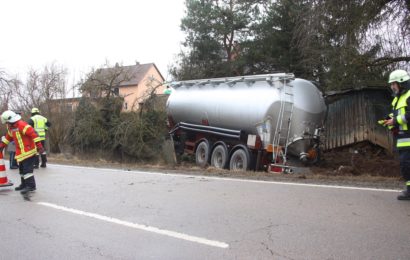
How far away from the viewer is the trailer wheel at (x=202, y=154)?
51.6 ft

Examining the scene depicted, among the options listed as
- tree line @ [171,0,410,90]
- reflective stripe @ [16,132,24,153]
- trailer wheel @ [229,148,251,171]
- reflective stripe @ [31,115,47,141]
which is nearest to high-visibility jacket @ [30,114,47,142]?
reflective stripe @ [31,115,47,141]

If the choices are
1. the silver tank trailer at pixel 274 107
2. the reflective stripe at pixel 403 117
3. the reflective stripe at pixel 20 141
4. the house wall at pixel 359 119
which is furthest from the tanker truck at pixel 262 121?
the reflective stripe at pixel 20 141

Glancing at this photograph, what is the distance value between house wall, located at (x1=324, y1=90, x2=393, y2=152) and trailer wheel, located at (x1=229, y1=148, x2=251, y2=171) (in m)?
4.58

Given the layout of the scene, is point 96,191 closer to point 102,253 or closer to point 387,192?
point 102,253

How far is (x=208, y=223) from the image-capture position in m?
5.65

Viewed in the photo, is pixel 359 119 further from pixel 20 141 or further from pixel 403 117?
pixel 20 141

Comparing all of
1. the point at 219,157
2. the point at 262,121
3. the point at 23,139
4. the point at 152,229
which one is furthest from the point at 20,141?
the point at 219,157

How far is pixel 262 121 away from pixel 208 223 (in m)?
7.62

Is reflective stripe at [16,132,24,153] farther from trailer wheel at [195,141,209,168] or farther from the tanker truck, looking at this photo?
trailer wheel at [195,141,209,168]

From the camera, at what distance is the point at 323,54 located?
1561cm

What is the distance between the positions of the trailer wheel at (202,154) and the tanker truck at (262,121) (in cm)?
7

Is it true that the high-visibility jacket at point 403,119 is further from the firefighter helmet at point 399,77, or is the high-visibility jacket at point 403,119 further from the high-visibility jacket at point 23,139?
the high-visibility jacket at point 23,139

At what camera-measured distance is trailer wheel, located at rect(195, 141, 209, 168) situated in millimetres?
15720

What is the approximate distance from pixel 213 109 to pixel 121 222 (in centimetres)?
952
